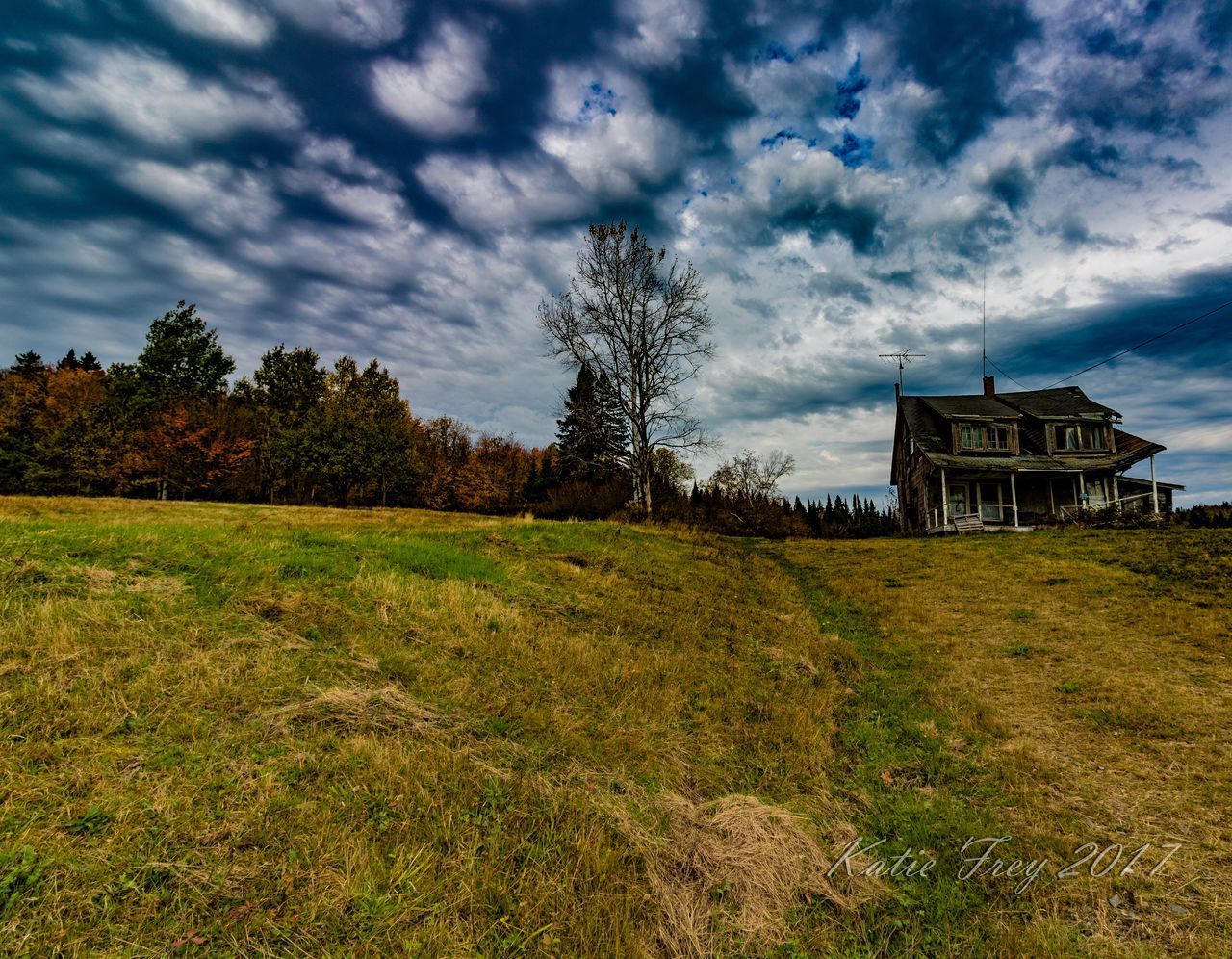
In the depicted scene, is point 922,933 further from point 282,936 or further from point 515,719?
point 282,936

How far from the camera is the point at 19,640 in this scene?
4504mm

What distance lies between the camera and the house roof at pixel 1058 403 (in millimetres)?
32562

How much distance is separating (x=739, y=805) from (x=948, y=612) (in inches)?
413

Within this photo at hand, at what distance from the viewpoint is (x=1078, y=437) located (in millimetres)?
32719

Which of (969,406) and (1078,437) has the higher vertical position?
(969,406)

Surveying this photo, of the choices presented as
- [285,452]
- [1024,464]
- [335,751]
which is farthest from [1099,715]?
[285,452]

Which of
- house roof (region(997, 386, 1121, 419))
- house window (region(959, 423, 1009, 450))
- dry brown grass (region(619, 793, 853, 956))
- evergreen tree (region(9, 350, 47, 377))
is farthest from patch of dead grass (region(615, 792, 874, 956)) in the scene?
evergreen tree (region(9, 350, 47, 377))

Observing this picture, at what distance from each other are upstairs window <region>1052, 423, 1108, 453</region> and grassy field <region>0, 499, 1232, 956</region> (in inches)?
1177

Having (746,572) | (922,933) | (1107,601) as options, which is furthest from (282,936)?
(1107,601)

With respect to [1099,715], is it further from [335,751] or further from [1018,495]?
[1018,495]

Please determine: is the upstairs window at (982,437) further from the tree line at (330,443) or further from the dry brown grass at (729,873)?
the dry brown grass at (729,873)

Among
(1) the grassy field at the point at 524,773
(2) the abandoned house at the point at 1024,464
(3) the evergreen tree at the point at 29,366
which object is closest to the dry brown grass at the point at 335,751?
(1) the grassy field at the point at 524,773
